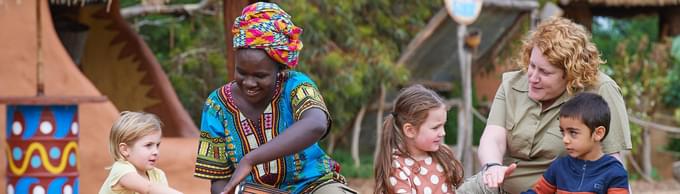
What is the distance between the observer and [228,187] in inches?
148

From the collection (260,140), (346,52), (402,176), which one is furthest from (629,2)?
(260,140)

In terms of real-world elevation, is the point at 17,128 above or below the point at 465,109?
above

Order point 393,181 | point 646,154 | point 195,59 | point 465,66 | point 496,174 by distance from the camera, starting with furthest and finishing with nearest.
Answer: point 646,154
point 195,59
point 465,66
point 393,181
point 496,174

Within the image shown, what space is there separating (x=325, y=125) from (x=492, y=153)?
83 centimetres

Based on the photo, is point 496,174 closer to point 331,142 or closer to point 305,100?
point 305,100

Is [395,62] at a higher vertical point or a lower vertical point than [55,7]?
lower

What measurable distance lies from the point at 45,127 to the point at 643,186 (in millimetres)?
8127

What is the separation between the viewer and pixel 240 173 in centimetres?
378

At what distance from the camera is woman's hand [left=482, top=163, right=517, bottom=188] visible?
427 cm

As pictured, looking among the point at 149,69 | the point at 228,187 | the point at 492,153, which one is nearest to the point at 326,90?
the point at 149,69

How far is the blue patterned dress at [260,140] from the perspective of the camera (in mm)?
4133

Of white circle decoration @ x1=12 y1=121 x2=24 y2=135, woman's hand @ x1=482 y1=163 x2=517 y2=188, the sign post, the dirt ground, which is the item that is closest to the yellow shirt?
woman's hand @ x1=482 y1=163 x2=517 y2=188

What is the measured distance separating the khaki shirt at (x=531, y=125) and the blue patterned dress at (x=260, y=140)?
2.56 ft

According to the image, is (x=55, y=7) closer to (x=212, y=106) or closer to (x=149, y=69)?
(x=149, y=69)
